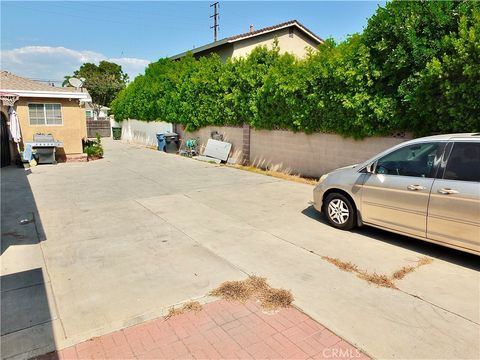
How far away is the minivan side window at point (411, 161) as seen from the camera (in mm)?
4627

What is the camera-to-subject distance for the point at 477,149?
422 centimetres

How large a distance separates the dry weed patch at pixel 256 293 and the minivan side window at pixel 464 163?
106 inches

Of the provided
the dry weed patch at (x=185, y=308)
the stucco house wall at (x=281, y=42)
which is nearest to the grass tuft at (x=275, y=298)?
the dry weed patch at (x=185, y=308)

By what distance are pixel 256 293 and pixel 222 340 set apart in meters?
0.86

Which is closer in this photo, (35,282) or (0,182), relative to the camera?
(35,282)

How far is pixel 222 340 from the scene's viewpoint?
2945 mm

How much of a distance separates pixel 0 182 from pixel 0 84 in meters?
6.05

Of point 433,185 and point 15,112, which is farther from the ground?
point 15,112

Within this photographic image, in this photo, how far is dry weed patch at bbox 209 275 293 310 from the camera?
3.53m

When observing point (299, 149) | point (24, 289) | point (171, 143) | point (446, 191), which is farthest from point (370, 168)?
point (171, 143)

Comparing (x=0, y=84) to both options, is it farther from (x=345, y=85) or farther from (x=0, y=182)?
(x=345, y=85)

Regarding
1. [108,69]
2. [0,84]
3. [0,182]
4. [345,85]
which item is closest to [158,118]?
[0,84]

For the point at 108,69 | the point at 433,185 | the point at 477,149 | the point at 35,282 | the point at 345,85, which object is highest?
the point at 108,69

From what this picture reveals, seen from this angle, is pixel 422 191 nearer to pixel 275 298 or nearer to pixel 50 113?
pixel 275 298
